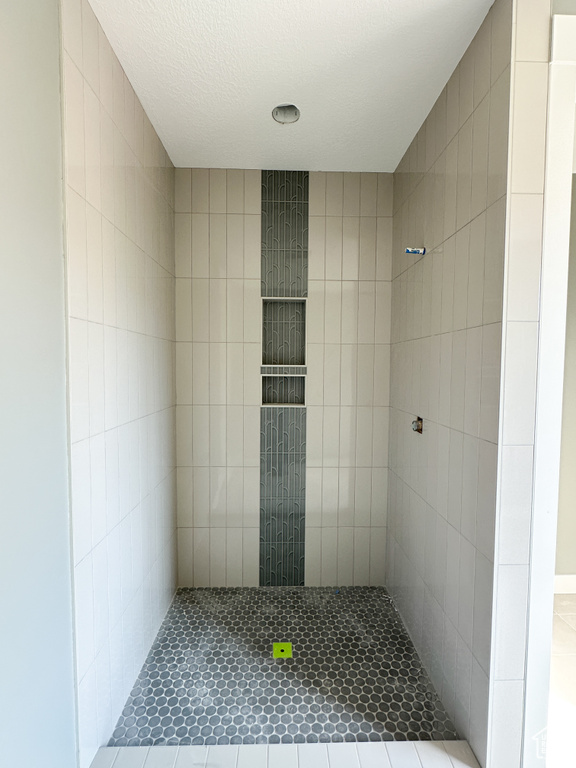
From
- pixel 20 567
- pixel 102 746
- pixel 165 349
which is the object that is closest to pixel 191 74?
pixel 165 349

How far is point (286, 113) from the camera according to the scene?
1785mm

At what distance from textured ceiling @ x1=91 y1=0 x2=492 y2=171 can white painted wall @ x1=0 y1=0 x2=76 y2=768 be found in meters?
0.41

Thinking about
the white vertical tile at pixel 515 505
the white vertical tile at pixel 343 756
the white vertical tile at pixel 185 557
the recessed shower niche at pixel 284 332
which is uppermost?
the recessed shower niche at pixel 284 332

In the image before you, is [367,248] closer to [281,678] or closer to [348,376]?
[348,376]

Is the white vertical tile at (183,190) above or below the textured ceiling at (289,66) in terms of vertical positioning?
below

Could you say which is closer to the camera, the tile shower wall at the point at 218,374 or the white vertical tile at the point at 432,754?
the white vertical tile at the point at 432,754

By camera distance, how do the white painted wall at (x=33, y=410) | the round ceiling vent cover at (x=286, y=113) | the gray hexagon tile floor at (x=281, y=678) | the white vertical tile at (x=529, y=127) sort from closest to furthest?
the white painted wall at (x=33, y=410)
the white vertical tile at (x=529, y=127)
the gray hexagon tile floor at (x=281, y=678)
the round ceiling vent cover at (x=286, y=113)

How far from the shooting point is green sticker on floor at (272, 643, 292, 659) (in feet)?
5.87

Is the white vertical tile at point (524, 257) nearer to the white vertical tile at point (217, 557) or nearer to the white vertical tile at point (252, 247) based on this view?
the white vertical tile at point (252, 247)

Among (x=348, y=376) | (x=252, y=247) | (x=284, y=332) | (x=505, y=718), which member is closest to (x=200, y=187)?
(x=252, y=247)

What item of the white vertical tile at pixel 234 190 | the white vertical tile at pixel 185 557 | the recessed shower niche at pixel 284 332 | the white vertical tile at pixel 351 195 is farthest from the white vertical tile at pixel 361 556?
the white vertical tile at pixel 234 190

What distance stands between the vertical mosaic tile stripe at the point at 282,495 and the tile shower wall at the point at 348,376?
2.2 inches

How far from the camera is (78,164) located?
3.84 feet

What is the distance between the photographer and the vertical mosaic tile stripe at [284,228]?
2.32 meters
